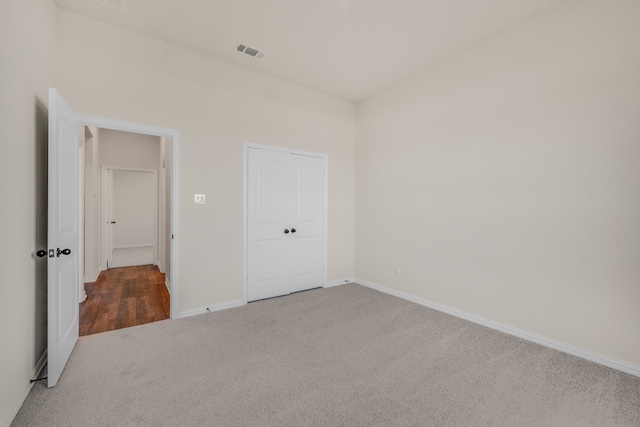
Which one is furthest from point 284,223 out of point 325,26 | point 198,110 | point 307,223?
point 325,26

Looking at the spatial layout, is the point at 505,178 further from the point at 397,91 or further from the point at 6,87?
the point at 6,87

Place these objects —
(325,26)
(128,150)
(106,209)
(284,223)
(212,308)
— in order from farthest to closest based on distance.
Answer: (106,209), (128,150), (284,223), (212,308), (325,26)

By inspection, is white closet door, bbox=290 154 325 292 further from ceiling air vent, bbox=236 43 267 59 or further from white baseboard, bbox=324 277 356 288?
ceiling air vent, bbox=236 43 267 59

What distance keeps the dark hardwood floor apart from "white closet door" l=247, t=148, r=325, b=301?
1.29 metres

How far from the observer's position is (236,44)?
3.16 meters

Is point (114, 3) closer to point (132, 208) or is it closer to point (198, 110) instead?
point (198, 110)

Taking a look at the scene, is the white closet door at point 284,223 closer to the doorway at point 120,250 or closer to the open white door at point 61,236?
the doorway at point 120,250

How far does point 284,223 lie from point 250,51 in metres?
2.25

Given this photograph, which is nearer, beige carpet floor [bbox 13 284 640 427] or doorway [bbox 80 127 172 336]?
beige carpet floor [bbox 13 284 640 427]

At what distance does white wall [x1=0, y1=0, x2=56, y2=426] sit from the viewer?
1592 mm

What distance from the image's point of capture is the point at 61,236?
212 cm

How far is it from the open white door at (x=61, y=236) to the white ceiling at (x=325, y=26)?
4.42 feet

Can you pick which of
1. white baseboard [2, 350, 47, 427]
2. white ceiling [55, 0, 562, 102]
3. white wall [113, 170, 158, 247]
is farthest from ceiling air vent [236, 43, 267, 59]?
white wall [113, 170, 158, 247]

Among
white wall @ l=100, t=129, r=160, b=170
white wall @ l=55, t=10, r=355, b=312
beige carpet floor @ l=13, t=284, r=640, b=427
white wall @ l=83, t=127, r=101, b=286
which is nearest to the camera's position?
beige carpet floor @ l=13, t=284, r=640, b=427
